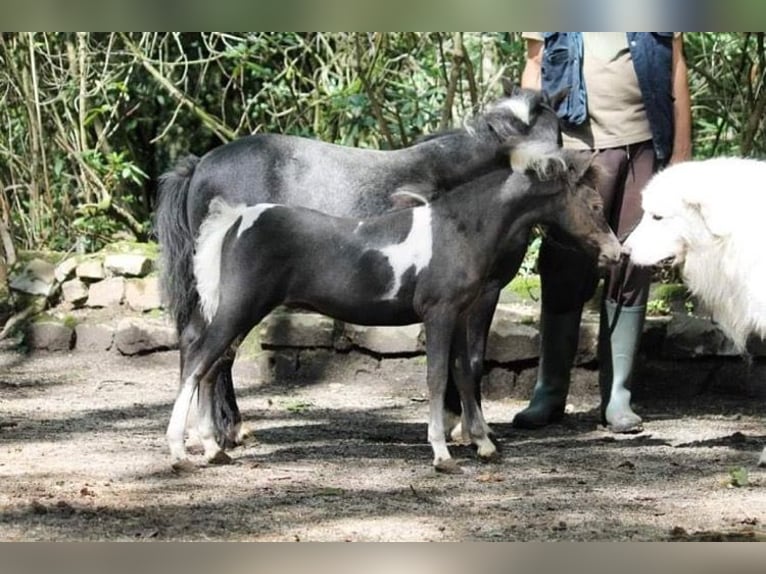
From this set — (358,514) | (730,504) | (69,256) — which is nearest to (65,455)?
(358,514)

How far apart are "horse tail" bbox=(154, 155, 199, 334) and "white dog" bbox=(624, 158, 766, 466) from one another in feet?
5.88

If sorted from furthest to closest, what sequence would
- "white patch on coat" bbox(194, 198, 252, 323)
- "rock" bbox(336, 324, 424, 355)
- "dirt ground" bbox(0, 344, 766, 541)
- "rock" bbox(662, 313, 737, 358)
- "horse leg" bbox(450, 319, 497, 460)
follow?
1. "rock" bbox(336, 324, 424, 355)
2. "rock" bbox(662, 313, 737, 358)
3. "horse leg" bbox(450, 319, 497, 460)
4. "white patch on coat" bbox(194, 198, 252, 323)
5. "dirt ground" bbox(0, 344, 766, 541)

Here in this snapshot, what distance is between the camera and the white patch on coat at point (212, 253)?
5113 millimetres

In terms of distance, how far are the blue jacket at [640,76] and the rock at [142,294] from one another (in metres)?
3.23

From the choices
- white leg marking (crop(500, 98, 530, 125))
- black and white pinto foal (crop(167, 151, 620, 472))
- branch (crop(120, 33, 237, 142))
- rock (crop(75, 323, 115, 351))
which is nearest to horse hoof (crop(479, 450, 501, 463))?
black and white pinto foal (crop(167, 151, 620, 472))

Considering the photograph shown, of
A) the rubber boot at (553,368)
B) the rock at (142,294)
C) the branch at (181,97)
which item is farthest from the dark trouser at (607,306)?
the branch at (181,97)

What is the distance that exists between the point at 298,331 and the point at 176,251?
215 cm

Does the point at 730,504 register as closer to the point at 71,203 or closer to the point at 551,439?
the point at 551,439

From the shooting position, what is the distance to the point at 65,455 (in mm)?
5406

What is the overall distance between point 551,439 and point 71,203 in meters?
4.71

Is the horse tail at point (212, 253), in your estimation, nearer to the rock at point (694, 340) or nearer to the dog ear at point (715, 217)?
the dog ear at point (715, 217)

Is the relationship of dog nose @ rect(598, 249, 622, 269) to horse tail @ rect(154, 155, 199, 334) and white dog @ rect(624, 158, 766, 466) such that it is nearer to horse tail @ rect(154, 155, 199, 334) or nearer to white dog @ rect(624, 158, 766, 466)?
white dog @ rect(624, 158, 766, 466)

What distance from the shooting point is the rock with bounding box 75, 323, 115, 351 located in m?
7.96

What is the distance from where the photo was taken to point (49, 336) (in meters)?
8.09
